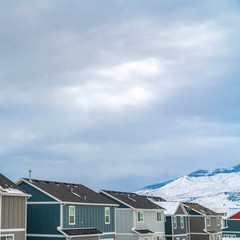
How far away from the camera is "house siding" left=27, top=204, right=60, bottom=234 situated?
4197 cm

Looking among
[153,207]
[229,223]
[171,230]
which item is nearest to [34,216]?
[153,207]

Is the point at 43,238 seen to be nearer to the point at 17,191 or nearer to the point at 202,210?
the point at 17,191

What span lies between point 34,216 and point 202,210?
38.5m

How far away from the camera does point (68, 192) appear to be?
4675 centimetres

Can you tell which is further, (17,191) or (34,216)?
(34,216)

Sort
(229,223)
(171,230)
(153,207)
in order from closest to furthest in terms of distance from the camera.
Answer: (153,207)
(171,230)
(229,223)

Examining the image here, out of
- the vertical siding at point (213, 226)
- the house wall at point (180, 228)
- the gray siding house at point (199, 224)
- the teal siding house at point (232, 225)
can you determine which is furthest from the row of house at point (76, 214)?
the teal siding house at point (232, 225)

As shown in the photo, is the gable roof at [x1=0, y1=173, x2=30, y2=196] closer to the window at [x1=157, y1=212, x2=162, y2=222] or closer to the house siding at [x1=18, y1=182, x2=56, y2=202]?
the house siding at [x1=18, y1=182, x2=56, y2=202]

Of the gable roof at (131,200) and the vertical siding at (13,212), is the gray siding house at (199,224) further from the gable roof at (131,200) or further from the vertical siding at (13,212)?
the vertical siding at (13,212)

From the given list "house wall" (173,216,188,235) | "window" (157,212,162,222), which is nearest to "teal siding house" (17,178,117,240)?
"window" (157,212,162,222)

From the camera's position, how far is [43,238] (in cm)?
4228

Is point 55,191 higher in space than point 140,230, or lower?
higher

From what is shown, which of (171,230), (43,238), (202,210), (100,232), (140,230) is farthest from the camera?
(202,210)

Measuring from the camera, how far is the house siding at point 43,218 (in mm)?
41969
